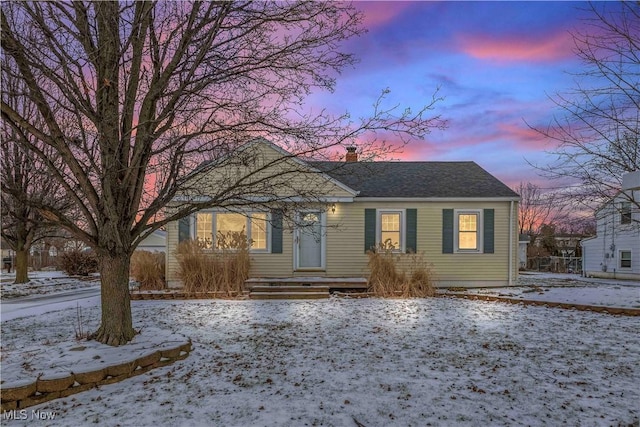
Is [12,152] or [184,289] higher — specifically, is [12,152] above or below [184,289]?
above

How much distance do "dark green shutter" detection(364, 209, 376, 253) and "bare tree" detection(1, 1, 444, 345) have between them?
8025 mm

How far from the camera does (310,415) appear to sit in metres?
3.54

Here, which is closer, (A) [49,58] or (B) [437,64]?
(A) [49,58]

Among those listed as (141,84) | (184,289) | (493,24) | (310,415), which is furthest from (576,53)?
(184,289)

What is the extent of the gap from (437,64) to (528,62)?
80.9 inches

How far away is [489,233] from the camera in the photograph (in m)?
13.4

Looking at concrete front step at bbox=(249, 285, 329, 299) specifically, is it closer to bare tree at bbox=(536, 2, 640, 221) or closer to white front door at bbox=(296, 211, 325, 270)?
white front door at bbox=(296, 211, 325, 270)

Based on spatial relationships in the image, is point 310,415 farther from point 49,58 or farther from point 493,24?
point 493,24

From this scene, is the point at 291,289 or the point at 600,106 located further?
the point at 291,289

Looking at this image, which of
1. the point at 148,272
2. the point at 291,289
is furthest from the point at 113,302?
the point at 148,272

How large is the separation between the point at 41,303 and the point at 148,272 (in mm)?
2930

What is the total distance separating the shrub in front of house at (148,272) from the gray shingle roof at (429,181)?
6358mm

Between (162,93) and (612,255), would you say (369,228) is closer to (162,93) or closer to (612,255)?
(162,93)

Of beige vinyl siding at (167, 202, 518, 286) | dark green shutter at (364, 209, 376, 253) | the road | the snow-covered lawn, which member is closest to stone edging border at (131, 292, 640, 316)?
the snow-covered lawn
